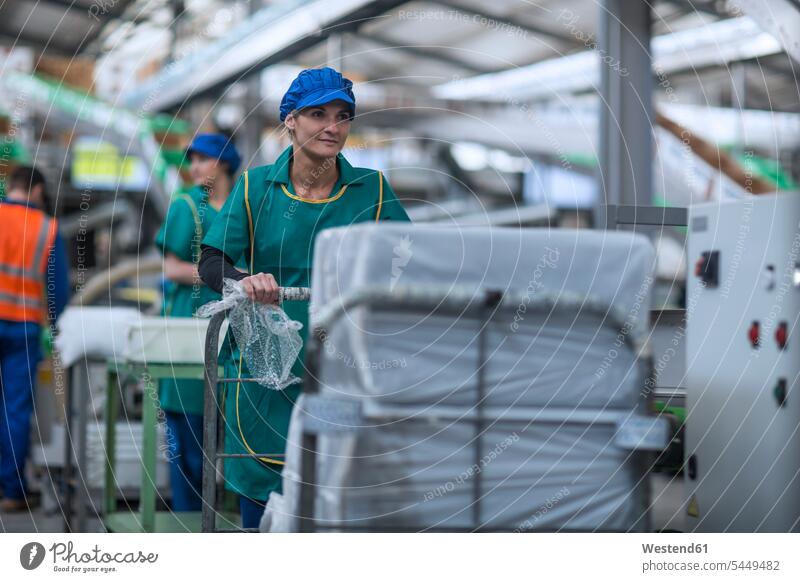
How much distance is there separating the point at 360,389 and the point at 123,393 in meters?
3.43

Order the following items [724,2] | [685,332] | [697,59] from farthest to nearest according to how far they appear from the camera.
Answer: [697,59]
[724,2]
[685,332]

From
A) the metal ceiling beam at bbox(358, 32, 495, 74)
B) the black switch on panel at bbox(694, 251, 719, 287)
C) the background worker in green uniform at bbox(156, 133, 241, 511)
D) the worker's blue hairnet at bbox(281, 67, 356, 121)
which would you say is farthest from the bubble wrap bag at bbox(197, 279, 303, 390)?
the metal ceiling beam at bbox(358, 32, 495, 74)

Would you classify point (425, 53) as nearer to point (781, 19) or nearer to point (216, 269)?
point (781, 19)

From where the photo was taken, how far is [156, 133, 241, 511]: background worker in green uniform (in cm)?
445

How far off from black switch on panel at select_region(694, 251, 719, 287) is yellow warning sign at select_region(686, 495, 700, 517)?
69 cm

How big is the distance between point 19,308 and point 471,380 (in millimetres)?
3487

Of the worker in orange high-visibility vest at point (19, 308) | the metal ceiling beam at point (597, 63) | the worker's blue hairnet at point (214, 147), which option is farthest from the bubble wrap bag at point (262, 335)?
the metal ceiling beam at point (597, 63)

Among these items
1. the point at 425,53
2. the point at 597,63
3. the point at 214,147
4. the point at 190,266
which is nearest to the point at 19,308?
the point at 190,266

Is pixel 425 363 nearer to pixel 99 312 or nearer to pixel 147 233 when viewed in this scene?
pixel 99 312

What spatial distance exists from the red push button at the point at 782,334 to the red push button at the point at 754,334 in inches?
2.8

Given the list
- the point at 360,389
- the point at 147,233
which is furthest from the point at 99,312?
the point at 147,233

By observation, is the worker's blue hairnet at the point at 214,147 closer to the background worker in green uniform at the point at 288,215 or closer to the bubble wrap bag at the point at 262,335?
the background worker in green uniform at the point at 288,215

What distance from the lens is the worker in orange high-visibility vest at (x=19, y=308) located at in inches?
204

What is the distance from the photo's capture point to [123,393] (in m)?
5.44
